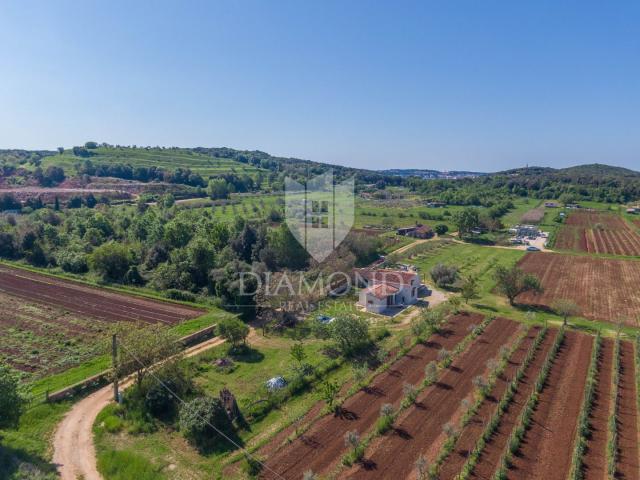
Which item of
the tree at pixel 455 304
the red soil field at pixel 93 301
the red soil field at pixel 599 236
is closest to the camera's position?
the red soil field at pixel 93 301

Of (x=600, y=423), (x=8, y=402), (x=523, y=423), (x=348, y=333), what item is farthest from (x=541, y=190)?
(x=8, y=402)

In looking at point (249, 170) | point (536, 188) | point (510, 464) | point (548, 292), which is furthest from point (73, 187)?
point (536, 188)

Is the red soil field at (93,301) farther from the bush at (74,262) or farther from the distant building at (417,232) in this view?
the distant building at (417,232)

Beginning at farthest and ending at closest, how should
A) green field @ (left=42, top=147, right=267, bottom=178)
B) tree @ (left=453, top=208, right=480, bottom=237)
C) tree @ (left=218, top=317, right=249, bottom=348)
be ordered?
1. green field @ (left=42, top=147, right=267, bottom=178)
2. tree @ (left=453, top=208, right=480, bottom=237)
3. tree @ (left=218, top=317, right=249, bottom=348)

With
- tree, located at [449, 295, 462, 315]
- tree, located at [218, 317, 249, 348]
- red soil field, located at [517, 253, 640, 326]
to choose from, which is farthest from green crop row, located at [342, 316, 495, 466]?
tree, located at [218, 317, 249, 348]

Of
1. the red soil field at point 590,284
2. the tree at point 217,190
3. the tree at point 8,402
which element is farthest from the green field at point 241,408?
the tree at point 217,190

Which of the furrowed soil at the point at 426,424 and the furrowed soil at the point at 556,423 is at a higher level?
the furrowed soil at the point at 556,423

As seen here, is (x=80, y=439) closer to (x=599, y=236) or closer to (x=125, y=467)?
(x=125, y=467)

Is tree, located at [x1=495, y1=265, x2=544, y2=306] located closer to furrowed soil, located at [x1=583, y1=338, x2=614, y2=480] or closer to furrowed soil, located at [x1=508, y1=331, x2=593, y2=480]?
furrowed soil, located at [x1=508, y1=331, x2=593, y2=480]
